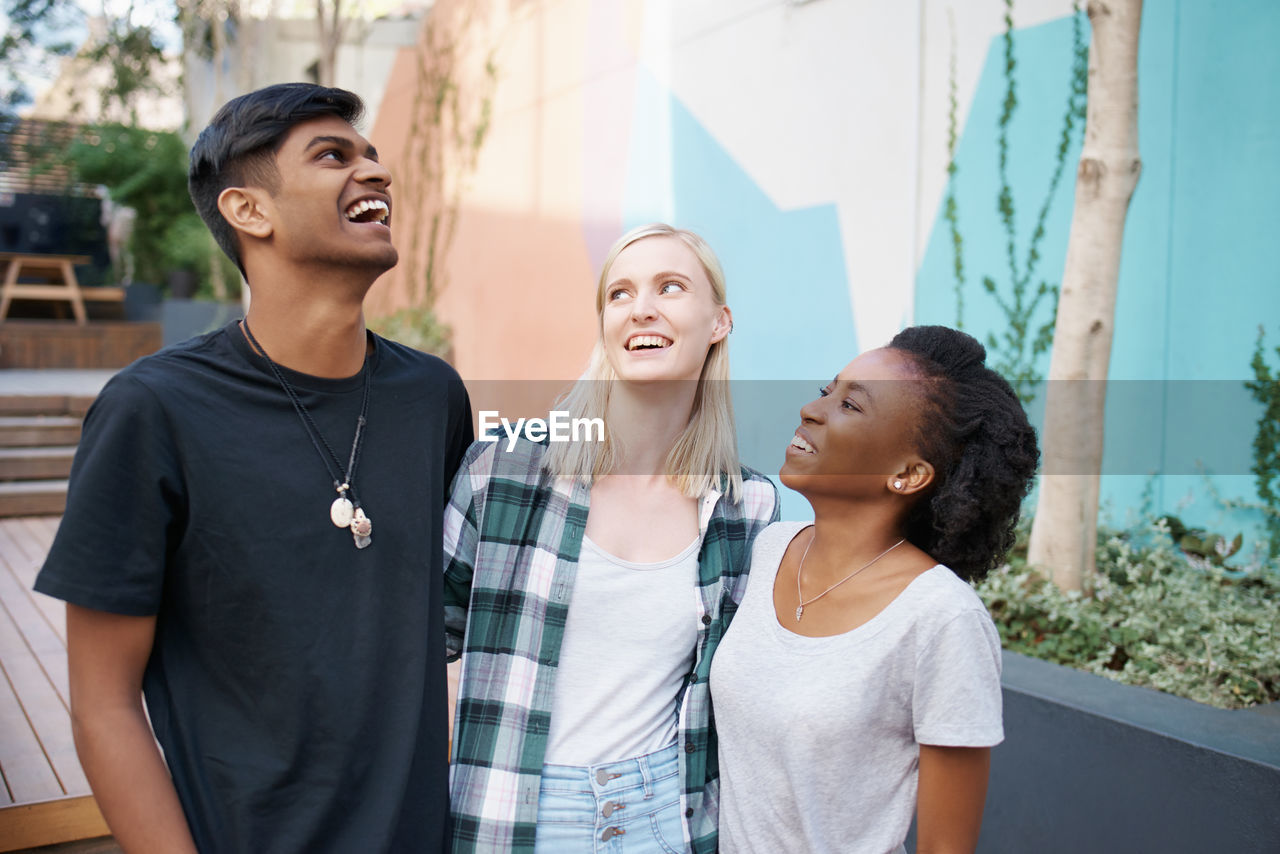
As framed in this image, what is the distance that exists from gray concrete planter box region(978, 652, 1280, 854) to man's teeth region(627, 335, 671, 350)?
5.09ft

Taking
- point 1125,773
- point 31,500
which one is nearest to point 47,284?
point 31,500

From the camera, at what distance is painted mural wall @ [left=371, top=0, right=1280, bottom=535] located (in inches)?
140

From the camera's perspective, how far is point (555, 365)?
7.63m

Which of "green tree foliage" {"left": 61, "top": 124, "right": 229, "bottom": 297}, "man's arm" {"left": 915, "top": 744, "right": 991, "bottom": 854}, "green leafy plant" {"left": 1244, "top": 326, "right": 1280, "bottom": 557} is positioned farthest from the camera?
"green tree foliage" {"left": 61, "top": 124, "right": 229, "bottom": 297}

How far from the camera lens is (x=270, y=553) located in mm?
1438

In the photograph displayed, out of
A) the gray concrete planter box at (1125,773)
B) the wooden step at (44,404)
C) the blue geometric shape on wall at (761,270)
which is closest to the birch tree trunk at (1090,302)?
the gray concrete planter box at (1125,773)

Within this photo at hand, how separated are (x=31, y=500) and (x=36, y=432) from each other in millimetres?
→ 817

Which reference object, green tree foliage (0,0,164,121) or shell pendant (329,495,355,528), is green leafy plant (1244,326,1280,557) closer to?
shell pendant (329,495,355,528)

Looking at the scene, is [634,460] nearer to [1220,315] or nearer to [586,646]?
[586,646]

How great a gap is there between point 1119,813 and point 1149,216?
2160mm

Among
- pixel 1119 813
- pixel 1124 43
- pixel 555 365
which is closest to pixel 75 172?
pixel 555 365

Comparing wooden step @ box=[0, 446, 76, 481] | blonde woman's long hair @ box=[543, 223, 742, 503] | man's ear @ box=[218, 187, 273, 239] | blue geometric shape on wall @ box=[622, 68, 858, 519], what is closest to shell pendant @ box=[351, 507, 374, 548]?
man's ear @ box=[218, 187, 273, 239]

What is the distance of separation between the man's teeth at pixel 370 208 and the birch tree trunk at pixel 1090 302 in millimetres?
2628

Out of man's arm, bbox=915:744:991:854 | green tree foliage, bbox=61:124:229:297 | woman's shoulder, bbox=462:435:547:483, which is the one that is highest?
green tree foliage, bbox=61:124:229:297
